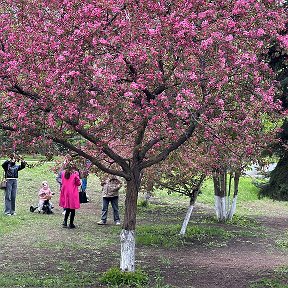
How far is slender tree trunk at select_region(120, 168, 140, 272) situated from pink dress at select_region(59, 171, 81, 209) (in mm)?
4506

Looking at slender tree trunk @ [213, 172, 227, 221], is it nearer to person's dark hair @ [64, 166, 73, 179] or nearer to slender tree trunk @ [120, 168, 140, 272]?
person's dark hair @ [64, 166, 73, 179]

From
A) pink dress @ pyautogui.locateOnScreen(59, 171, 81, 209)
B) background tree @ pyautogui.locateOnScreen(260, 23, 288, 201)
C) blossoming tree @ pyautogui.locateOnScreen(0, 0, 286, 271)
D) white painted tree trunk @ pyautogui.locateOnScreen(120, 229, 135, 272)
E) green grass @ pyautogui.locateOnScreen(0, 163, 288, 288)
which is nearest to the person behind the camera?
blossoming tree @ pyautogui.locateOnScreen(0, 0, 286, 271)

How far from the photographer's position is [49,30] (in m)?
7.46

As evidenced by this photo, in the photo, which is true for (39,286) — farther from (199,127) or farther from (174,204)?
(174,204)

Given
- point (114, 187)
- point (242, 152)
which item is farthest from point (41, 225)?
point (242, 152)

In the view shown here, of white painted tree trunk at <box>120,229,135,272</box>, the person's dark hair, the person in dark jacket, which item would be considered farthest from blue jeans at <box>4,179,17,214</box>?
white painted tree trunk at <box>120,229,135,272</box>

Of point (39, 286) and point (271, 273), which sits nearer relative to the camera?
point (39, 286)

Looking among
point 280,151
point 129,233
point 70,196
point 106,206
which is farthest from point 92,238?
Result: point 280,151

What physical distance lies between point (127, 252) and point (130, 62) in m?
2.73

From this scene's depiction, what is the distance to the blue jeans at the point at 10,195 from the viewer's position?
583 inches

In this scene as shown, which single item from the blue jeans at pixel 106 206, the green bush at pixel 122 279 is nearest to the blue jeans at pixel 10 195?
the blue jeans at pixel 106 206

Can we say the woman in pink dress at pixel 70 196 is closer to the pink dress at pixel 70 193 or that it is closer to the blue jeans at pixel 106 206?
the pink dress at pixel 70 193

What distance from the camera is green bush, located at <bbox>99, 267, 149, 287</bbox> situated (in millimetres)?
8297

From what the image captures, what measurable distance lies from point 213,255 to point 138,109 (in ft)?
14.2
